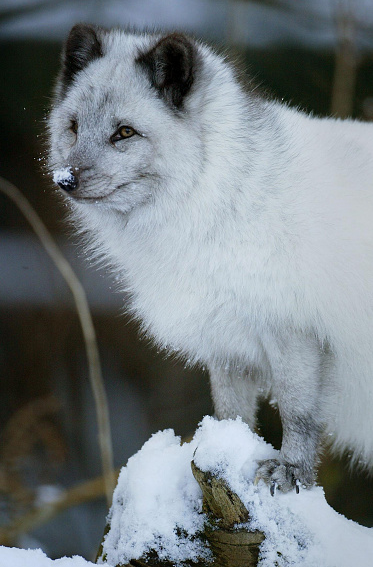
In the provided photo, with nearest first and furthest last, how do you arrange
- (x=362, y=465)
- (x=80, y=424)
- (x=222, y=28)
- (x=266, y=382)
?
(x=266, y=382) < (x=362, y=465) < (x=222, y=28) < (x=80, y=424)

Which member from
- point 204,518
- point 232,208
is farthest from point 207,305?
point 204,518

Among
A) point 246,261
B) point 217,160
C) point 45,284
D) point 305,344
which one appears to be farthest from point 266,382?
point 45,284

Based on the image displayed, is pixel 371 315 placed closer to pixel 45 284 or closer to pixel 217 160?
pixel 217 160

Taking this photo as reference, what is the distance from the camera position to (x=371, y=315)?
1.59 meters

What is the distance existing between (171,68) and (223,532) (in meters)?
1.06

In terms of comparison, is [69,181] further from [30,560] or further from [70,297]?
[70,297]

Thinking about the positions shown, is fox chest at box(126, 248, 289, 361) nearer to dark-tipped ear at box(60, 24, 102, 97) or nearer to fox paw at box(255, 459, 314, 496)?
fox paw at box(255, 459, 314, 496)

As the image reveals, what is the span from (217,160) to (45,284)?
5.78ft

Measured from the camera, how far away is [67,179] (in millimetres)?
1419

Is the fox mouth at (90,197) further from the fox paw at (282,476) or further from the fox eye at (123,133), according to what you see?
the fox paw at (282,476)

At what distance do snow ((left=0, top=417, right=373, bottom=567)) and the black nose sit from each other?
61cm

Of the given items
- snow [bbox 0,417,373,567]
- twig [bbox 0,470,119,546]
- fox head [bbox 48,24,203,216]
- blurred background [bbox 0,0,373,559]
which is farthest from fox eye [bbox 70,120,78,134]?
twig [bbox 0,470,119,546]

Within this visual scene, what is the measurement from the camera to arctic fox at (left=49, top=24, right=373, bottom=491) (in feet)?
4.89

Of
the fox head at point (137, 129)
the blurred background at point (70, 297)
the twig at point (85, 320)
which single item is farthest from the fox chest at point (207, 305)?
the blurred background at point (70, 297)
